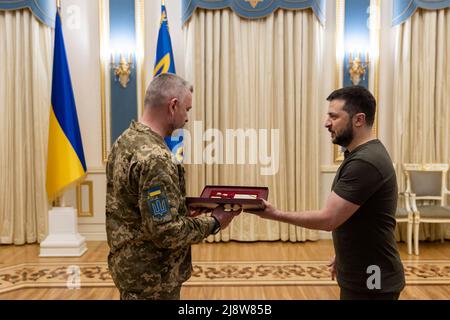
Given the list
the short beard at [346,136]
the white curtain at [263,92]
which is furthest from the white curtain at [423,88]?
the short beard at [346,136]

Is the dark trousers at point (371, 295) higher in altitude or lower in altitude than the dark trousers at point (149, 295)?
lower

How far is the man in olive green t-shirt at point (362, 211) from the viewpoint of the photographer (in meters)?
1.66

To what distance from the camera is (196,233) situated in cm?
158

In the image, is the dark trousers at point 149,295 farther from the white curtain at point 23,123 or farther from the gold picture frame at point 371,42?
the gold picture frame at point 371,42

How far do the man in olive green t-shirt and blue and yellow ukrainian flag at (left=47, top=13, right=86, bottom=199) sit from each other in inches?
129

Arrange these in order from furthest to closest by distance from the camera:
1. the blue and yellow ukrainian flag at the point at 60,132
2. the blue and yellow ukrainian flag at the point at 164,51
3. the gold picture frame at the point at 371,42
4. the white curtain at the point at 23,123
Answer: the gold picture frame at the point at 371,42
the white curtain at the point at 23,123
the blue and yellow ukrainian flag at the point at 164,51
the blue and yellow ukrainian flag at the point at 60,132

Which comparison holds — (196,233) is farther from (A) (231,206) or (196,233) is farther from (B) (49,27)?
(B) (49,27)

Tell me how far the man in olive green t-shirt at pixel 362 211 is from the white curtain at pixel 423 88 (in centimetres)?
334

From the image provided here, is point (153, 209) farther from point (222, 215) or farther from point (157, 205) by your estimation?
point (222, 215)

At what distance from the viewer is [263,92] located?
477cm

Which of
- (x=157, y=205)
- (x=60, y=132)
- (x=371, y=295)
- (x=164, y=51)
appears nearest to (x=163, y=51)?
(x=164, y=51)

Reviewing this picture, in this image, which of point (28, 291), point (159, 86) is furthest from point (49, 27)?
point (159, 86)

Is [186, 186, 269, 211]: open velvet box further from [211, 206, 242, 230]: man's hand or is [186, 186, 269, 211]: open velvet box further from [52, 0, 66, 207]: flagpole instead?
[52, 0, 66, 207]: flagpole

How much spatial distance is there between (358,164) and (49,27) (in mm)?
4245
